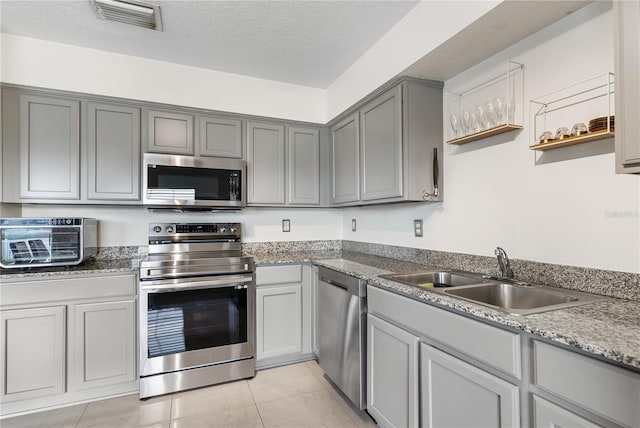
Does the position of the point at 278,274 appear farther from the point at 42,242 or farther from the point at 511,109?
the point at 511,109

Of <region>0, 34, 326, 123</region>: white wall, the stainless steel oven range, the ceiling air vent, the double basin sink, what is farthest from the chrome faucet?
the ceiling air vent

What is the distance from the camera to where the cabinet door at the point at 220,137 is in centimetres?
271

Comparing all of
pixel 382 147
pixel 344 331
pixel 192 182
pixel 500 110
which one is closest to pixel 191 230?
pixel 192 182

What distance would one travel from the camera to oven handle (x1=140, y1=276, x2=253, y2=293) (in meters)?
2.20

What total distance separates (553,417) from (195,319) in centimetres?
211

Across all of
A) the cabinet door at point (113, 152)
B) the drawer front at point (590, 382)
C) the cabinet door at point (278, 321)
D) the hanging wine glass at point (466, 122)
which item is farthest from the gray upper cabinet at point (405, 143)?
the cabinet door at point (113, 152)

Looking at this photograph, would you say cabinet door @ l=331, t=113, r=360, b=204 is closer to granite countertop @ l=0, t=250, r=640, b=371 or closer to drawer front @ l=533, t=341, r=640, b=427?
granite countertop @ l=0, t=250, r=640, b=371

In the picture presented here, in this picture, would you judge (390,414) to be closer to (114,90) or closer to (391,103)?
(391,103)

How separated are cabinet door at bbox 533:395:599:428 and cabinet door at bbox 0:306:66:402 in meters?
2.55

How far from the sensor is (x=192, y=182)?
8.44 feet

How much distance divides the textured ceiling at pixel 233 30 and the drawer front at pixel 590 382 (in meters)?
1.93

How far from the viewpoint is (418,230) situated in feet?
7.89

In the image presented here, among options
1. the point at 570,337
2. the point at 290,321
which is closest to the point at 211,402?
the point at 290,321

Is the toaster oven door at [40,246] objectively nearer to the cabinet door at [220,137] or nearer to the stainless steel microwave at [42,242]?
the stainless steel microwave at [42,242]
